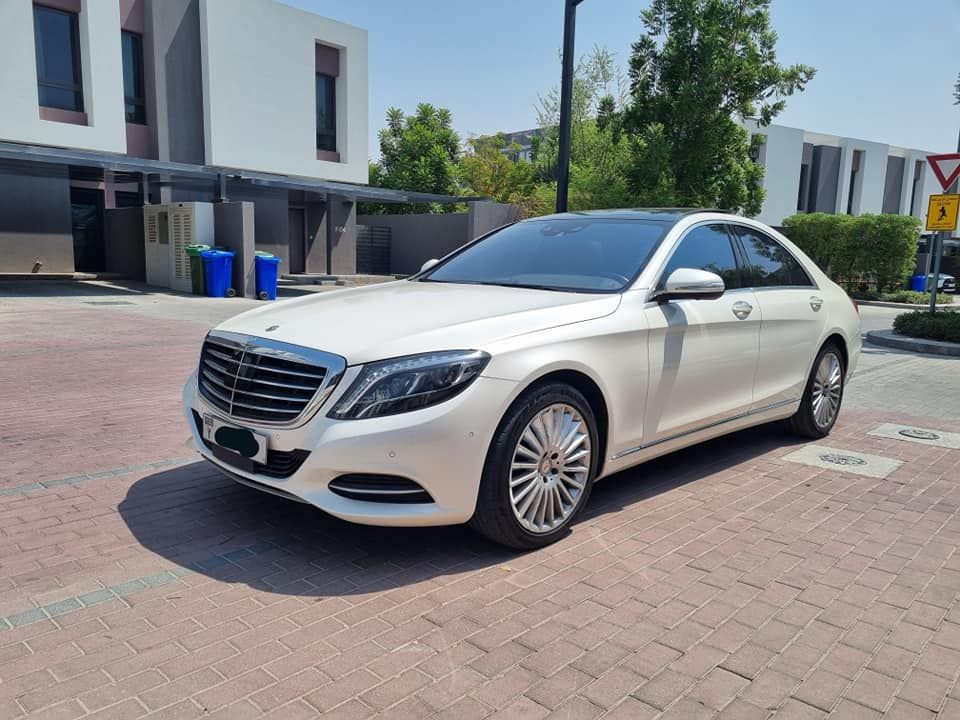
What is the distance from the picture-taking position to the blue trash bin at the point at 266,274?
1831cm

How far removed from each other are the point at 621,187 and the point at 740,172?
405 centimetres

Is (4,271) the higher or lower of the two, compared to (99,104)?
lower

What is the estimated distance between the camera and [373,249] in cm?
3203

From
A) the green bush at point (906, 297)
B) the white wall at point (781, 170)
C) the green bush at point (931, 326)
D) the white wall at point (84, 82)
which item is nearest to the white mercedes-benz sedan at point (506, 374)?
the green bush at point (931, 326)

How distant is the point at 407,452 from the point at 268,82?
24.5 meters

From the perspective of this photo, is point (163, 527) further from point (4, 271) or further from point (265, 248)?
point (265, 248)

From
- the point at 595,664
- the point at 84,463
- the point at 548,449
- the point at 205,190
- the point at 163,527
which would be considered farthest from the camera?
the point at 205,190

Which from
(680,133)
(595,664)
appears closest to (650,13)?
(680,133)

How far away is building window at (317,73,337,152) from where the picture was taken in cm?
2745

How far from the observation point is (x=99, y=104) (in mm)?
20906

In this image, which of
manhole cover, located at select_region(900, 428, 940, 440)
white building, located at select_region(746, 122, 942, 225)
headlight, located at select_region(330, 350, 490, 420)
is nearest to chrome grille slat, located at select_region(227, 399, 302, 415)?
headlight, located at select_region(330, 350, 490, 420)

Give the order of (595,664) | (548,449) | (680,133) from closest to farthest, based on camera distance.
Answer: (595,664)
(548,449)
(680,133)

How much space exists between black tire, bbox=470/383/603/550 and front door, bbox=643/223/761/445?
723 millimetres

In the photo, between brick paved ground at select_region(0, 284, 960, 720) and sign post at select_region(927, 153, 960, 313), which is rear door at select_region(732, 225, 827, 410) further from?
sign post at select_region(927, 153, 960, 313)
